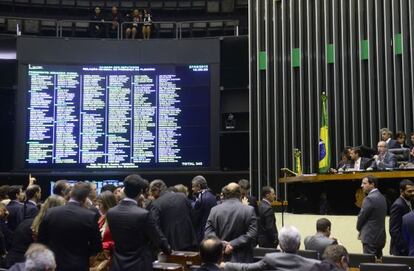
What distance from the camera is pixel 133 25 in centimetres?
1620

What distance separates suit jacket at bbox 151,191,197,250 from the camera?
6.06 m

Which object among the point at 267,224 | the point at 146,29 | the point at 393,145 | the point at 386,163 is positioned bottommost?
the point at 267,224

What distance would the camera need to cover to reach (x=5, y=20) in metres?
16.3

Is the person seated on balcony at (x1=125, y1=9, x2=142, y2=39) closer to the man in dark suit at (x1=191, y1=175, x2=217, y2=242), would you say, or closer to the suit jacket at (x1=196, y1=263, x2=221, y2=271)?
the man in dark suit at (x1=191, y1=175, x2=217, y2=242)

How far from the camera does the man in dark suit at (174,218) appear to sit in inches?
239

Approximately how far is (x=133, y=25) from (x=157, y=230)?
12.3 metres

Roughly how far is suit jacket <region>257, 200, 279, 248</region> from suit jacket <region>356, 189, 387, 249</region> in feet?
3.64

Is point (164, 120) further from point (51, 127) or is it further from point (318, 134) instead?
point (318, 134)

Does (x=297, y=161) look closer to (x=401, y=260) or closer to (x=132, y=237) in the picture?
(x=401, y=260)

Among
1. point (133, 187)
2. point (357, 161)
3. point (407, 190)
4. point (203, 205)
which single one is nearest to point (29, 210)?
point (133, 187)

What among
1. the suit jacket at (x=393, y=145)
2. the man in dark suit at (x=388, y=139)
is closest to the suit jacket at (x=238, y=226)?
the man in dark suit at (x=388, y=139)

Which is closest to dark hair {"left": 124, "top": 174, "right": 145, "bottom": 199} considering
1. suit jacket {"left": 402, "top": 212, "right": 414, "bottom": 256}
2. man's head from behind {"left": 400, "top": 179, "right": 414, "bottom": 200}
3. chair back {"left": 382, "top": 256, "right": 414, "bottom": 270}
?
chair back {"left": 382, "top": 256, "right": 414, "bottom": 270}

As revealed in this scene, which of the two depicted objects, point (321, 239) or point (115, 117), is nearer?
point (321, 239)

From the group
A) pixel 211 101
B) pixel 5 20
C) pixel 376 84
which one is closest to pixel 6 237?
pixel 211 101
